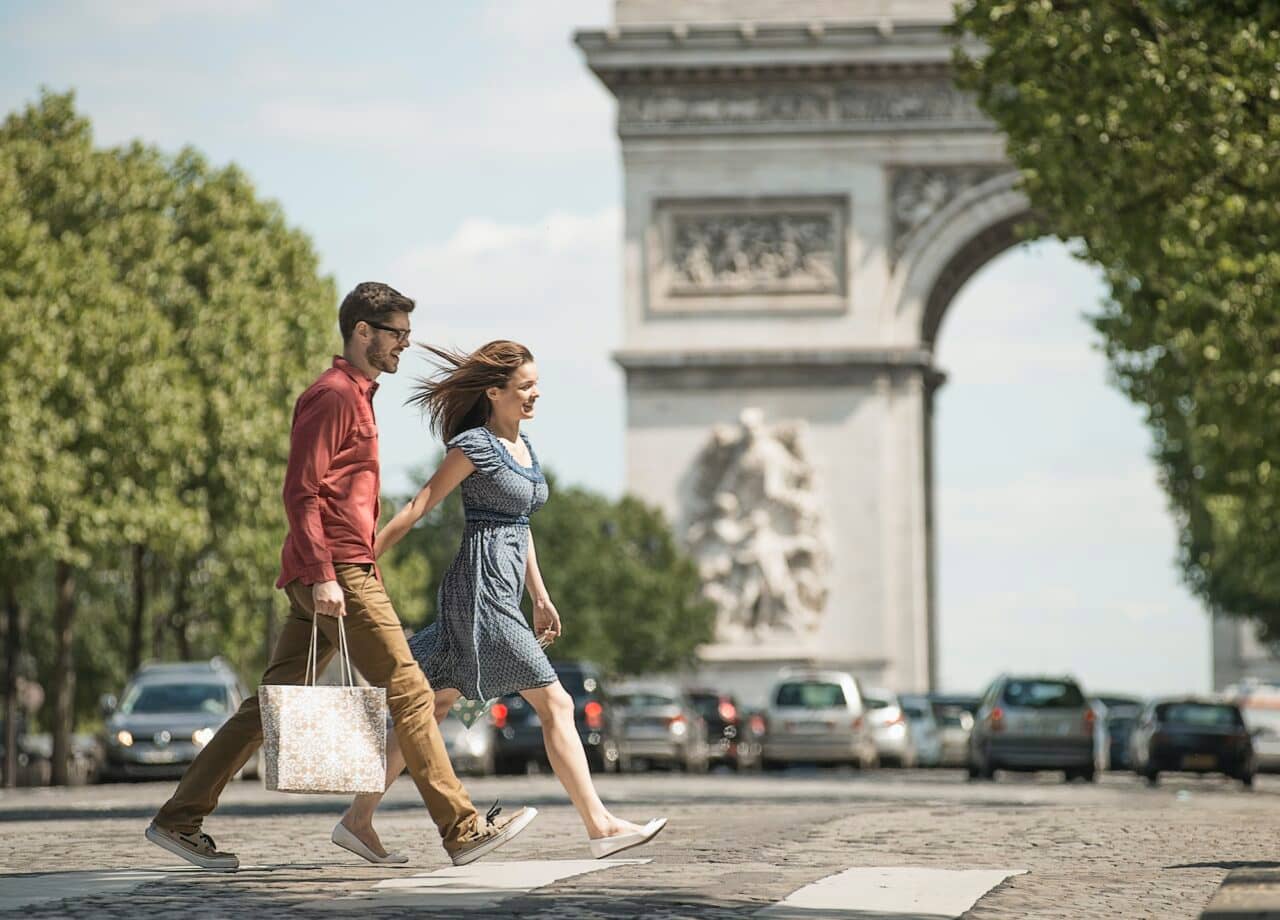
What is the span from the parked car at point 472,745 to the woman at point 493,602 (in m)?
24.7

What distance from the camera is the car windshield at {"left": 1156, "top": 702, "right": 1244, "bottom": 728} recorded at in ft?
116

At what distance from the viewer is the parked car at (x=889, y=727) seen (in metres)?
43.2

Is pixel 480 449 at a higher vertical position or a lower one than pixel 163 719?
higher

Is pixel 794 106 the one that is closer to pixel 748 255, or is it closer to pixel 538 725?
pixel 748 255

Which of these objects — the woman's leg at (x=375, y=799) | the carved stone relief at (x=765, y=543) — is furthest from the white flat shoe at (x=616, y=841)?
the carved stone relief at (x=765, y=543)

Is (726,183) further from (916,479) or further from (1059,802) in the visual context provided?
(1059,802)

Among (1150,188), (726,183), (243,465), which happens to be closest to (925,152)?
(726,183)

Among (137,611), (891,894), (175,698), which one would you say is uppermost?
(137,611)

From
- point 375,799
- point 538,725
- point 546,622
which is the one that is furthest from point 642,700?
point 375,799

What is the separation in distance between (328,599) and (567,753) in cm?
126

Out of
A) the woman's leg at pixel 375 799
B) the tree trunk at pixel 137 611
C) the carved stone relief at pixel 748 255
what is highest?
the carved stone relief at pixel 748 255

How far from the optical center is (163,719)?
112ft

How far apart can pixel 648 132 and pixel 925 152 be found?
4.56 meters

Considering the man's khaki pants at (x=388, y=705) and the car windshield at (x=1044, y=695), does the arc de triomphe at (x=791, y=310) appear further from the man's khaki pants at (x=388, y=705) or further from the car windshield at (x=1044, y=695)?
the man's khaki pants at (x=388, y=705)
